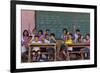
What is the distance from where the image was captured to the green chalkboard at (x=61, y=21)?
5.44ft

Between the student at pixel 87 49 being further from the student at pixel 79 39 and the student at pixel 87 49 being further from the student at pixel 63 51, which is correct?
the student at pixel 63 51

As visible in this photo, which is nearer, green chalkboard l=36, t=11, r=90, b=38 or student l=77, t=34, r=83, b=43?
green chalkboard l=36, t=11, r=90, b=38

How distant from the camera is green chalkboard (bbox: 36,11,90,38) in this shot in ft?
5.44

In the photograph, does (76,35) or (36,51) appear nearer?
(36,51)

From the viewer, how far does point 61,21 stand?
5.64ft

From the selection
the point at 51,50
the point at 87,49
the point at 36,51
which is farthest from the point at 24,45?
the point at 87,49

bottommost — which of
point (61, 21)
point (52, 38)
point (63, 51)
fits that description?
point (63, 51)

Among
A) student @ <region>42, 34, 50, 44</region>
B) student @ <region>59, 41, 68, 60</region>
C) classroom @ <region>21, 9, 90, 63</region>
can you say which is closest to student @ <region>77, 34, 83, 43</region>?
classroom @ <region>21, 9, 90, 63</region>

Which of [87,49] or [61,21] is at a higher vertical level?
[61,21]

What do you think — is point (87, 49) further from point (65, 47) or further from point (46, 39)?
point (46, 39)

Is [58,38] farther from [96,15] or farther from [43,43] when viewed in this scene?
[96,15]

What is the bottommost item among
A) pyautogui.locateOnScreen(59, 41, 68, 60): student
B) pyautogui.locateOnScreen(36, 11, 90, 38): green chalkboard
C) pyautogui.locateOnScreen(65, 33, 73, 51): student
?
pyautogui.locateOnScreen(59, 41, 68, 60): student

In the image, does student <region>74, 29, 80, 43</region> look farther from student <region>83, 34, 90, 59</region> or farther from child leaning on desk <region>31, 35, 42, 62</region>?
child leaning on desk <region>31, 35, 42, 62</region>

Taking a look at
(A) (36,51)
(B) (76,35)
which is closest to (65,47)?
(B) (76,35)
